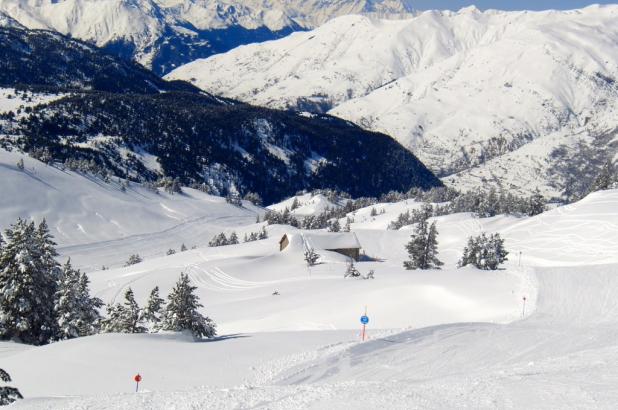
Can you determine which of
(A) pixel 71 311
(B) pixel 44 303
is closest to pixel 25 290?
(B) pixel 44 303

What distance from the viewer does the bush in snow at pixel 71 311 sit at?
39.5m

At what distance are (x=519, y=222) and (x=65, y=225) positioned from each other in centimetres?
9237

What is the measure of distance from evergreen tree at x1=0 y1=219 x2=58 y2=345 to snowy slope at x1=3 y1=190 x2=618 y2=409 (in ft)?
35.1

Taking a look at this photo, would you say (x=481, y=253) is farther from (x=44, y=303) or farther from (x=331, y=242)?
(x=44, y=303)

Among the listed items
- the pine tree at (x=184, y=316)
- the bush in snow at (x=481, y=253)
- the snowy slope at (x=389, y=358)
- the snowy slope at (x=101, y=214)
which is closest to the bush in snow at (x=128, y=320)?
the pine tree at (x=184, y=316)

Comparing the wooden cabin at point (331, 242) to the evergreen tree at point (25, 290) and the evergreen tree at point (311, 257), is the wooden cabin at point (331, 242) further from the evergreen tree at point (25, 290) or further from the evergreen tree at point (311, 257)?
the evergreen tree at point (25, 290)

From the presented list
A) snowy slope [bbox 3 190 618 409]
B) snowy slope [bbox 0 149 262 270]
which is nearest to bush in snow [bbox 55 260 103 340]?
snowy slope [bbox 3 190 618 409]

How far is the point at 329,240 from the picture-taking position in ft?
343

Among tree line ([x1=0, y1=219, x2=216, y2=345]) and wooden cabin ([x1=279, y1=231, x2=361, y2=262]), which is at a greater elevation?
wooden cabin ([x1=279, y1=231, x2=361, y2=262])

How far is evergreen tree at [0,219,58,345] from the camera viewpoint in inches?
1494

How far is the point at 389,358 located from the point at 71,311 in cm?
2386

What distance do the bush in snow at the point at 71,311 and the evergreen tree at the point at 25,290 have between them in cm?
74

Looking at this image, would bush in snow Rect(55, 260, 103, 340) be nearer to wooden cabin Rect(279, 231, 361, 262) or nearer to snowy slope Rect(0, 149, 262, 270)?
wooden cabin Rect(279, 231, 361, 262)

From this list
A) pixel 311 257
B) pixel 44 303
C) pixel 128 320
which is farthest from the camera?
pixel 311 257
